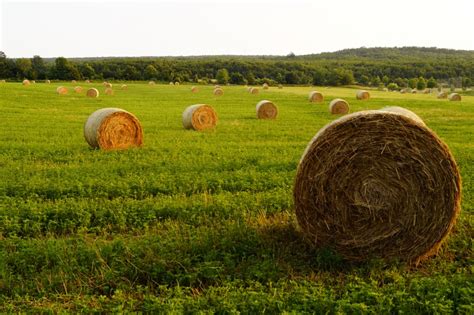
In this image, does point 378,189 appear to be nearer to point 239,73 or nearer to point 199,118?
point 199,118

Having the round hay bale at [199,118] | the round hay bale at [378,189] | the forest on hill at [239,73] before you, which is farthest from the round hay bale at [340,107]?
the forest on hill at [239,73]

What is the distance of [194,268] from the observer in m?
6.30

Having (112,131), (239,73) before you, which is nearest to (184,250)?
(112,131)

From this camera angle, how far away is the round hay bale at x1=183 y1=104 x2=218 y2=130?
20.9m

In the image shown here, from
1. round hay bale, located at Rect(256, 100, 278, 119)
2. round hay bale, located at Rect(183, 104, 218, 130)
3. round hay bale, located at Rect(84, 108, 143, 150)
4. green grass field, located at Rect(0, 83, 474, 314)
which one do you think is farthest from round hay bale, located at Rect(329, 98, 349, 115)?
green grass field, located at Rect(0, 83, 474, 314)

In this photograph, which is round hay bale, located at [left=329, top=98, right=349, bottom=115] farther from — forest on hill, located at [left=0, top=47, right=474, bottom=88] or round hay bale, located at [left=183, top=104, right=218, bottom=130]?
forest on hill, located at [left=0, top=47, right=474, bottom=88]

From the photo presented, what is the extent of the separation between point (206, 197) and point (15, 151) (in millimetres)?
8053

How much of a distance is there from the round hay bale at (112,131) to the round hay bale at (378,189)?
9.47 meters

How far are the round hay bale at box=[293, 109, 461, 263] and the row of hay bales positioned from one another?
0.01 meters

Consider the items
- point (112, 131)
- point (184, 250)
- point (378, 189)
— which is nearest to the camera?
point (184, 250)

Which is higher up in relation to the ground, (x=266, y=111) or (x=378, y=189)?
(x=266, y=111)

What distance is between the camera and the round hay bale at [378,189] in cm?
687

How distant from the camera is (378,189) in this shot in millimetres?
7047

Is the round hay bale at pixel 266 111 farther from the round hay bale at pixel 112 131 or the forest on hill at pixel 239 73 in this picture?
the forest on hill at pixel 239 73
